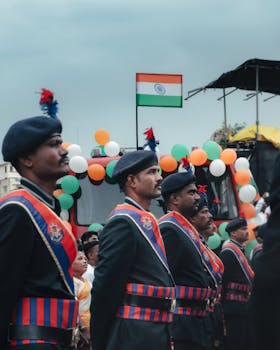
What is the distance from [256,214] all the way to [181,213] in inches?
222

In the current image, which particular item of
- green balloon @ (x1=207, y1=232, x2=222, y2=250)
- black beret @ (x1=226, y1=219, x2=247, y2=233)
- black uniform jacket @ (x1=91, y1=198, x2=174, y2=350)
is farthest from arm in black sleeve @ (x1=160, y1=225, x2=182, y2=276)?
green balloon @ (x1=207, y1=232, x2=222, y2=250)

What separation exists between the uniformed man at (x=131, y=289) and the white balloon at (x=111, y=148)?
669cm

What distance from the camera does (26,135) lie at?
4297 mm

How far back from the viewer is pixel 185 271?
21.9ft

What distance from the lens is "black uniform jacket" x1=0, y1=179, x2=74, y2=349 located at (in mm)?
3977

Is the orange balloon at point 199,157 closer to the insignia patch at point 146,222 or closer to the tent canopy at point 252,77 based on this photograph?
the tent canopy at point 252,77

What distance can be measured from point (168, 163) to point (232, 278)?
8.28 feet

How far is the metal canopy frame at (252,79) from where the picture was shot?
18020mm

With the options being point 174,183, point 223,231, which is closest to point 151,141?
point 174,183

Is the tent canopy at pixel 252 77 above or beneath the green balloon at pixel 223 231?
above

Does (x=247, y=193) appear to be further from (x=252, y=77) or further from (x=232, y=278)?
(x=252, y=77)

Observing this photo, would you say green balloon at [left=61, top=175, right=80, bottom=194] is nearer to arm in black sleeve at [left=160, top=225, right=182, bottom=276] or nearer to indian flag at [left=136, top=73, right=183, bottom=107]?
indian flag at [left=136, top=73, right=183, bottom=107]

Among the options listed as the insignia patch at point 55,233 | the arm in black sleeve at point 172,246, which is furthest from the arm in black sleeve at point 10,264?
the arm in black sleeve at point 172,246

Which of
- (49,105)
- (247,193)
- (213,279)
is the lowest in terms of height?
(213,279)
